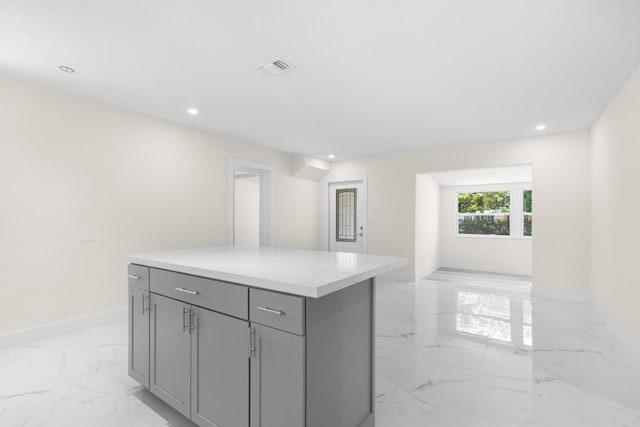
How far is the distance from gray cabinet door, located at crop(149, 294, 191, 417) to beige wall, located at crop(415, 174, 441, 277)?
477 centimetres

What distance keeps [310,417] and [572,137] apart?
5205mm

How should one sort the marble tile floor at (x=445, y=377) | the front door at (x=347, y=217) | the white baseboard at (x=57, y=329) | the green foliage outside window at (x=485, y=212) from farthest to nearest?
the green foliage outside window at (x=485, y=212), the front door at (x=347, y=217), the white baseboard at (x=57, y=329), the marble tile floor at (x=445, y=377)

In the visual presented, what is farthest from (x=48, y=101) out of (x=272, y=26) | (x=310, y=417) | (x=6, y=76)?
(x=310, y=417)

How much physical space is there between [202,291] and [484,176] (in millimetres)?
6212

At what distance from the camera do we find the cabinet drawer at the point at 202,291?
55.5 inches

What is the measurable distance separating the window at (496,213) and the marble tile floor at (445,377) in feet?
11.8

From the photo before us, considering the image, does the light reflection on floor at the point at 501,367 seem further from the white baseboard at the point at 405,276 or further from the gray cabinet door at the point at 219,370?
the white baseboard at the point at 405,276

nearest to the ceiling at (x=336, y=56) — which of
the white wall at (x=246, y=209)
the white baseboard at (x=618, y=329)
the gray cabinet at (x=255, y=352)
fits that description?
the gray cabinet at (x=255, y=352)

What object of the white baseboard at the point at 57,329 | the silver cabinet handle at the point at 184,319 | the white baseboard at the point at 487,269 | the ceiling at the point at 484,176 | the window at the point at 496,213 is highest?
the ceiling at the point at 484,176

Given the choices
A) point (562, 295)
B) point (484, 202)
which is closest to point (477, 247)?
point (484, 202)

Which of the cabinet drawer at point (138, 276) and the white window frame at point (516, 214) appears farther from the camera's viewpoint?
the white window frame at point (516, 214)

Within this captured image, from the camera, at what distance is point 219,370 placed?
1481 mm

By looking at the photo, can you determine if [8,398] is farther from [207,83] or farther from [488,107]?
[488,107]

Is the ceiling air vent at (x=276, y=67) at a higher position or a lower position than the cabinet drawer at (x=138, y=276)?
higher
